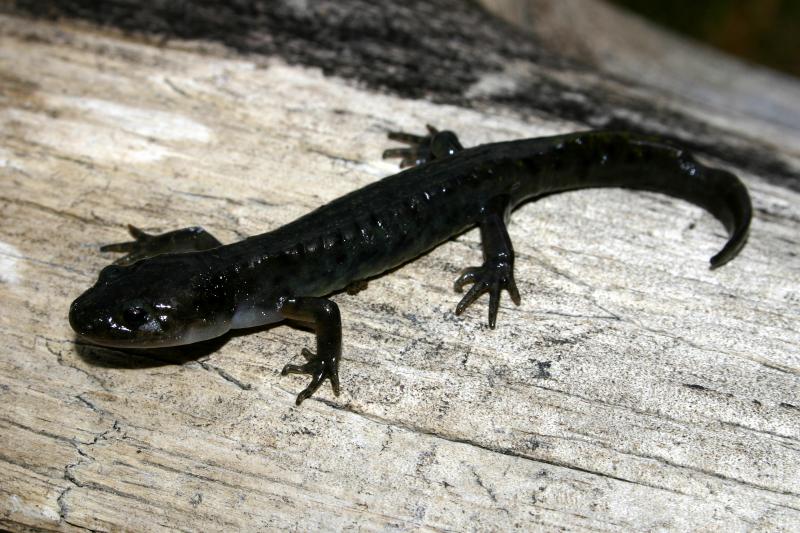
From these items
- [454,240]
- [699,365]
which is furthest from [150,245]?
[699,365]

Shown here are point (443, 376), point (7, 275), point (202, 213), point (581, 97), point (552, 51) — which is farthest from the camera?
point (552, 51)

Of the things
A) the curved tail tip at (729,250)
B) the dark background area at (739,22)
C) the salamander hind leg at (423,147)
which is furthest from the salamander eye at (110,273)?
the dark background area at (739,22)

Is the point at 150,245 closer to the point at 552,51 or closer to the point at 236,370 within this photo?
the point at 236,370

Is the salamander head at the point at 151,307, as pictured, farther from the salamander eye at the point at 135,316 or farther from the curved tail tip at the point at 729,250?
the curved tail tip at the point at 729,250

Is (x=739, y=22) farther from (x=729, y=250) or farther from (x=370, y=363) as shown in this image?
(x=370, y=363)

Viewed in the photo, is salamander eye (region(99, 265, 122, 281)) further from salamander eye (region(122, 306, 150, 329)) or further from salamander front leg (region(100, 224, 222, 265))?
salamander front leg (region(100, 224, 222, 265))

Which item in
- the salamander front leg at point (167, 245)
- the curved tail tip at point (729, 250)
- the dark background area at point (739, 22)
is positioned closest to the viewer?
the salamander front leg at point (167, 245)

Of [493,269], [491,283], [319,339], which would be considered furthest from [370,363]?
[493,269]

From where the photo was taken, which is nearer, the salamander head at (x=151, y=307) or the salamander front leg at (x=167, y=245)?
the salamander head at (x=151, y=307)
